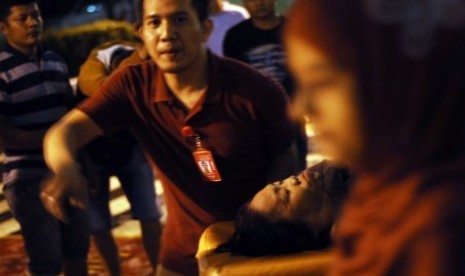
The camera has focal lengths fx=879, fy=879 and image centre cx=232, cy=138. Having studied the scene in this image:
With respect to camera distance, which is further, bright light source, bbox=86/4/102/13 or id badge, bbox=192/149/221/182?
bright light source, bbox=86/4/102/13

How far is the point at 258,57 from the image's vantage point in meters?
5.22

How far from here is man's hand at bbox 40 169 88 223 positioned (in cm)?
244

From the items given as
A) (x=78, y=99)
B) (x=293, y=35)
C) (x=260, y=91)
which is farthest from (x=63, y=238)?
(x=293, y=35)

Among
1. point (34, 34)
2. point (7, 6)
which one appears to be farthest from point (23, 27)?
point (7, 6)

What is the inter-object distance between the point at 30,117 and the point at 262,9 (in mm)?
1756

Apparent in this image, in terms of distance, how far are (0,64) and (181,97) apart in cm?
149

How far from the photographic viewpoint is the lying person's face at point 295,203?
9.44ft

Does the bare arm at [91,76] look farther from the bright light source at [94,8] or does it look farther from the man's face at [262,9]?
the bright light source at [94,8]

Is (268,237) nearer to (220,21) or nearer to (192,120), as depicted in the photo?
(192,120)

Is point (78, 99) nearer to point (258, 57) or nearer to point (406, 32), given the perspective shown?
point (258, 57)

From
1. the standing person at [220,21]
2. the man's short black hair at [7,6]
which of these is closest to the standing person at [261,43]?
the standing person at [220,21]

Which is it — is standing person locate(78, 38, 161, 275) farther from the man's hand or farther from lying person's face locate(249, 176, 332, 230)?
the man's hand

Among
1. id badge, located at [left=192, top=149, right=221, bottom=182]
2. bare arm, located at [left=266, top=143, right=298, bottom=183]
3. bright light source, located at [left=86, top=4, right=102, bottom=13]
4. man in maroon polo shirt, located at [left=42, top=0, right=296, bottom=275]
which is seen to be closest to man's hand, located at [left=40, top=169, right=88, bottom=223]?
man in maroon polo shirt, located at [left=42, top=0, right=296, bottom=275]

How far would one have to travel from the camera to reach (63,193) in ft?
8.00
